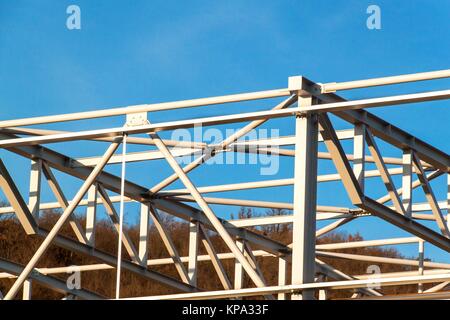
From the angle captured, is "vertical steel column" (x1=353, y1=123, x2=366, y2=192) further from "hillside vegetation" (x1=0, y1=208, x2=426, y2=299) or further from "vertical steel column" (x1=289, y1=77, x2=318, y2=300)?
"hillside vegetation" (x1=0, y1=208, x2=426, y2=299)

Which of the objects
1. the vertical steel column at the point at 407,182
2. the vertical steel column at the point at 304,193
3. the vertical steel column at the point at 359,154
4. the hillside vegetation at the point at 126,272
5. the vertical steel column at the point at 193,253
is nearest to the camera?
the vertical steel column at the point at 304,193

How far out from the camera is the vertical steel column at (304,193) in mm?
15727

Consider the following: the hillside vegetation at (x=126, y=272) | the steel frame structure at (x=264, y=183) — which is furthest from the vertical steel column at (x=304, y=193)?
the hillside vegetation at (x=126, y=272)

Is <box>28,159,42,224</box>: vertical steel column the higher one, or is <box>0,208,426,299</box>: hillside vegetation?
<box>0,208,426,299</box>: hillside vegetation

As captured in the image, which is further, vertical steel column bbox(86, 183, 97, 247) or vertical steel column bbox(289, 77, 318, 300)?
vertical steel column bbox(86, 183, 97, 247)

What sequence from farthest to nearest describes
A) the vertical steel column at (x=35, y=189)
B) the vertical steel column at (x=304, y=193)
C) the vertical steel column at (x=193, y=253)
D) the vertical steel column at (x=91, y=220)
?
the vertical steel column at (x=193, y=253) → the vertical steel column at (x=91, y=220) → the vertical steel column at (x=35, y=189) → the vertical steel column at (x=304, y=193)

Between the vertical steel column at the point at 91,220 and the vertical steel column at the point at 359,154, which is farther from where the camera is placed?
the vertical steel column at the point at 91,220

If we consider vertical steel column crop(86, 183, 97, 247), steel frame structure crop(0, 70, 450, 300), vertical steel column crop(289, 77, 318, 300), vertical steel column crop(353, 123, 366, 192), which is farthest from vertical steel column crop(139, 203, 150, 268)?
vertical steel column crop(289, 77, 318, 300)

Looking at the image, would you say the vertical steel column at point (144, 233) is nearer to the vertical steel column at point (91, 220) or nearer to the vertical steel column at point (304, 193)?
the vertical steel column at point (91, 220)

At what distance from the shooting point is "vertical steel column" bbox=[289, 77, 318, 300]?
51.6 feet

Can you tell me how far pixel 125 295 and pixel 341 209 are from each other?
27.9 meters
